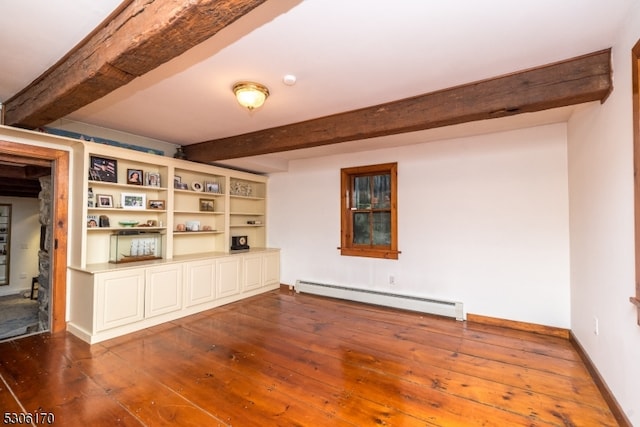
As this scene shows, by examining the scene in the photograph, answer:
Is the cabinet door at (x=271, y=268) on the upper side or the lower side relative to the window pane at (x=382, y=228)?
lower

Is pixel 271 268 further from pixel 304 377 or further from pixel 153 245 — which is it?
pixel 304 377

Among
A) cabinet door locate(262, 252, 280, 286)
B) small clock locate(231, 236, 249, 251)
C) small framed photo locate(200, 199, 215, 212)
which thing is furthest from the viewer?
cabinet door locate(262, 252, 280, 286)

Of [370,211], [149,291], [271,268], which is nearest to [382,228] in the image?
[370,211]

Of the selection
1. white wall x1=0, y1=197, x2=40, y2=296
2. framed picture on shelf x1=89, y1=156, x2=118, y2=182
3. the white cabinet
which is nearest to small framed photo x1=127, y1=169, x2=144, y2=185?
framed picture on shelf x1=89, y1=156, x2=118, y2=182

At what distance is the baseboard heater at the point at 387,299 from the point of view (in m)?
3.91

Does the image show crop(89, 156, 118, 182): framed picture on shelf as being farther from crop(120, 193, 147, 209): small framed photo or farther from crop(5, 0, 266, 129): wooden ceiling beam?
crop(5, 0, 266, 129): wooden ceiling beam

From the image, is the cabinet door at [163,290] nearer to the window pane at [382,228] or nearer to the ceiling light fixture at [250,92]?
the ceiling light fixture at [250,92]

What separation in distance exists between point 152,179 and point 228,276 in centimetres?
176

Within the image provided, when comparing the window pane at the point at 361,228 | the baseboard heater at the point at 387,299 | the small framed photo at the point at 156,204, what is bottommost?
the baseboard heater at the point at 387,299

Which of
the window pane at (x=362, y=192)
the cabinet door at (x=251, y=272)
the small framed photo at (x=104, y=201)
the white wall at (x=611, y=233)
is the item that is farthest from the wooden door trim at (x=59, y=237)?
the white wall at (x=611, y=233)

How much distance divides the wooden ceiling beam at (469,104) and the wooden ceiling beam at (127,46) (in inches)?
71.4

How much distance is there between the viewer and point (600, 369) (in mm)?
2314

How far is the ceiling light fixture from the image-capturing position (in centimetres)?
248

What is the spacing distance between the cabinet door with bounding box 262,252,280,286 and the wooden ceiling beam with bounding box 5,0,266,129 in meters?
3.44
